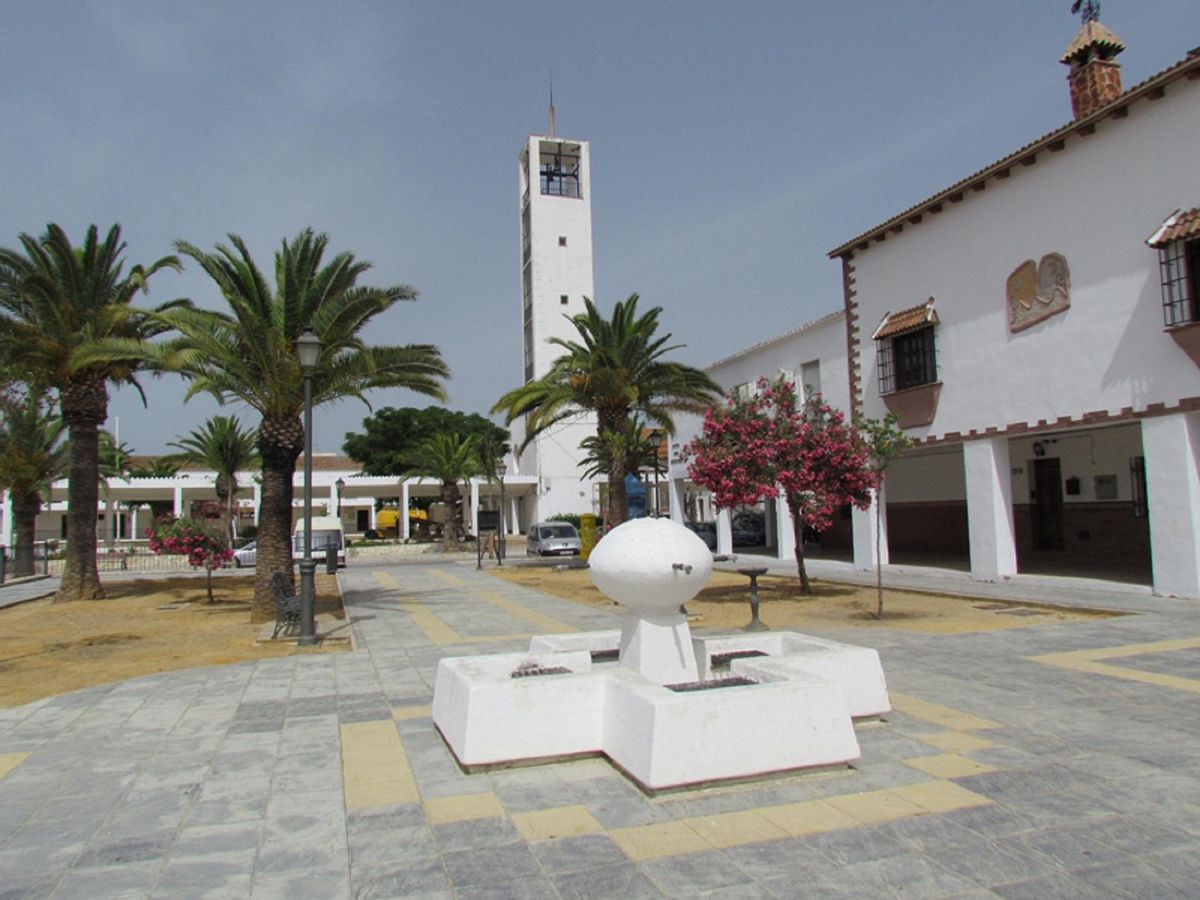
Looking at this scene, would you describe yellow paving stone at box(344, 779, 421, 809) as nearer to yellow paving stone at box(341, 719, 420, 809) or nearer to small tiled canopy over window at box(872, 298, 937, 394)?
yellow paving stone at box(341, 719, 420, 809)

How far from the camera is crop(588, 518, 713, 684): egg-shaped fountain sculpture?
5.93 meters

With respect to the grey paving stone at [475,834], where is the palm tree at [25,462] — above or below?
above

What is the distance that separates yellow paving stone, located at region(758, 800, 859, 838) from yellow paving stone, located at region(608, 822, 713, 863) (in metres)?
0.48

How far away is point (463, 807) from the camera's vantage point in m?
4.88

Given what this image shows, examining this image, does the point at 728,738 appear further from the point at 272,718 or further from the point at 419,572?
the point at 419,572

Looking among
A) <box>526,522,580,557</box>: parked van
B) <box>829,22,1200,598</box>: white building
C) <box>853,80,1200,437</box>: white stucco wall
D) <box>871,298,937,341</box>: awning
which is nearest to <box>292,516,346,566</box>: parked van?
<box>526,522,580,557</box>: parked van

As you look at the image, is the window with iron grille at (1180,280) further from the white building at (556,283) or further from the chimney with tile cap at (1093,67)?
the white building at (556,283)

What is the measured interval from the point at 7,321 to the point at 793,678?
1883 centimetres

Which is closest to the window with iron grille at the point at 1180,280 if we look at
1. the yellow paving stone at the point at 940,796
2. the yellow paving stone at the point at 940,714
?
the yellow paving stone at the point at 940,714

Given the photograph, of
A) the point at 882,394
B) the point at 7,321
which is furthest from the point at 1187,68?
the point at 7,321

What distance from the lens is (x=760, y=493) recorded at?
14867mm

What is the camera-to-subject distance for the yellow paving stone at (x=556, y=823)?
14.5 feet

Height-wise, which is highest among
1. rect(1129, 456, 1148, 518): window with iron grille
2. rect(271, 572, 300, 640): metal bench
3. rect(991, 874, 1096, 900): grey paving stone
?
rect(1129, 456, 1148, 518): window with iron grille

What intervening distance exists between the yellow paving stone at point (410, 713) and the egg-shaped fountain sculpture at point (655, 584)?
6.46 ft
